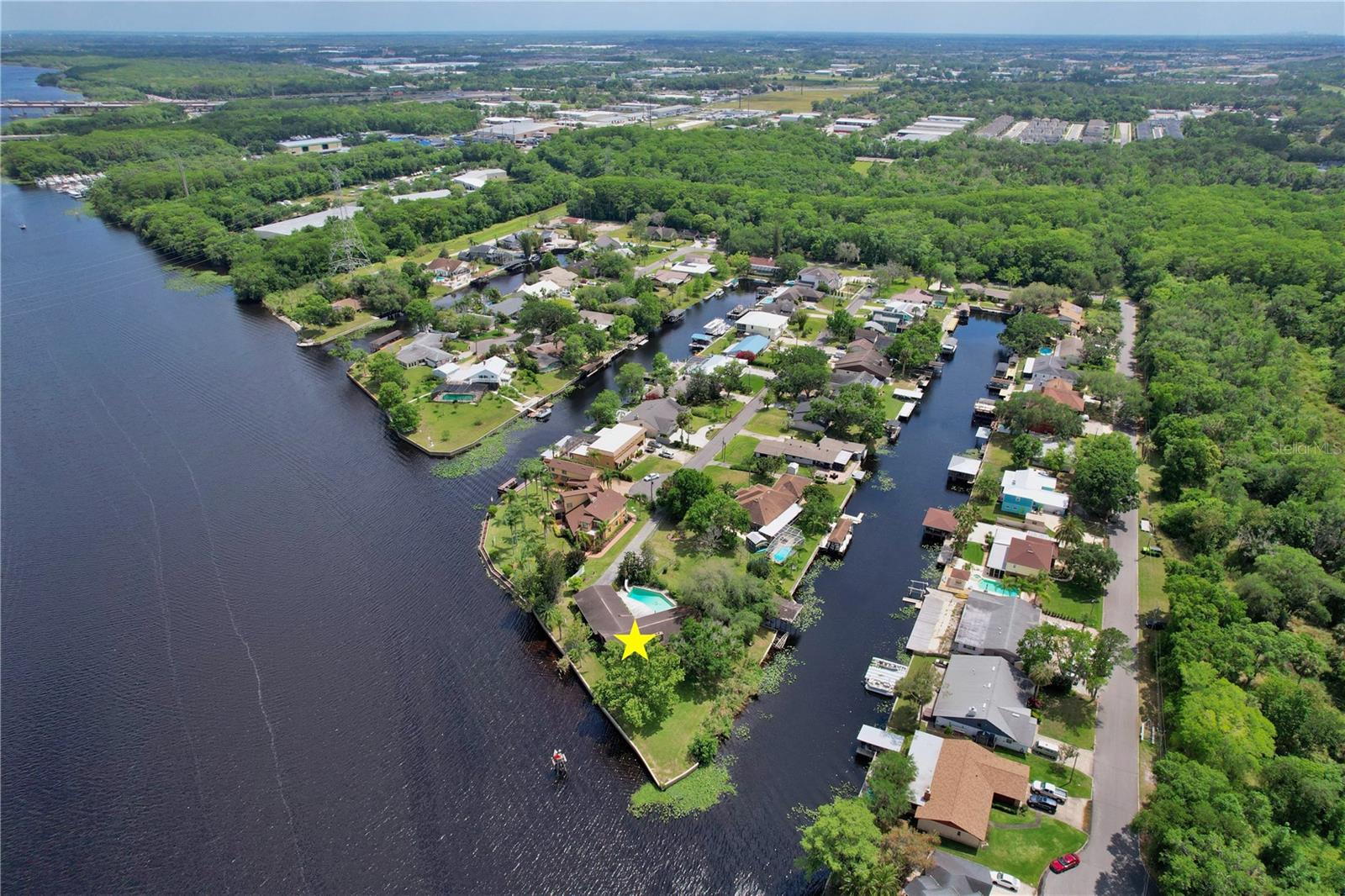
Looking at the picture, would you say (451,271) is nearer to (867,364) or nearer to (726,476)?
(867,364)

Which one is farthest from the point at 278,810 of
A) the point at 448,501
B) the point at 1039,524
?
the point at 1039,524

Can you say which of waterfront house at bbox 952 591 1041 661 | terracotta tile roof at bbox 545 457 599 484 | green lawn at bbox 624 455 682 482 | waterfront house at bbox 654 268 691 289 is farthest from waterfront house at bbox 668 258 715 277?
waterfront house at bbox 952 591 1041 661

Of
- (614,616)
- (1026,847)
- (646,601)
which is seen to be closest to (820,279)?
(646,601)

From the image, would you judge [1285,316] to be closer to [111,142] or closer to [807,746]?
[807,746]

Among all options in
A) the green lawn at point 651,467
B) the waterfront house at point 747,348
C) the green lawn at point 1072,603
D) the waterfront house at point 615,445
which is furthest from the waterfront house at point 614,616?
the waterfront house at point 747,348

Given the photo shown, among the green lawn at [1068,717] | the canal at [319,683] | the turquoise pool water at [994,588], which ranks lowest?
the canal at [319,683]

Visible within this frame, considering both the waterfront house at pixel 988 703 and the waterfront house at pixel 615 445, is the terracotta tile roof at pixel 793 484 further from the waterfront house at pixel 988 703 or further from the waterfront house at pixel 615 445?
the waterfront house at pixel 988 703
